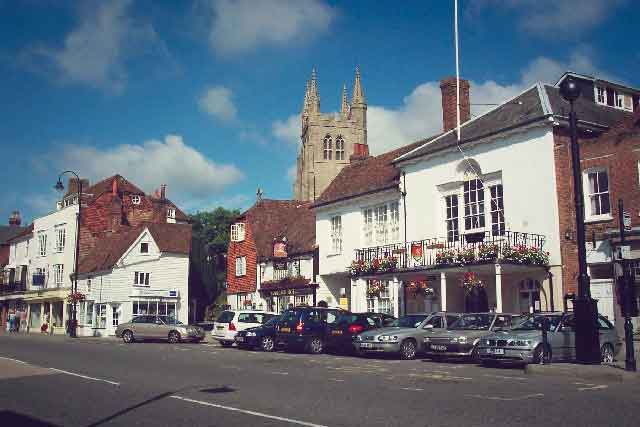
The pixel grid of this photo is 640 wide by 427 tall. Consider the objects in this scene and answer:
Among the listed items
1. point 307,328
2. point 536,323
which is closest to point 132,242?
point 307,328

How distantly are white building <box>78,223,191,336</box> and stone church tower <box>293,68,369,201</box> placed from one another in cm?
5971

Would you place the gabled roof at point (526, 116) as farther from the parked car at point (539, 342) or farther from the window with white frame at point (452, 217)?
the parked car at point (539, 342)

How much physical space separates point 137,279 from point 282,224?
12469 mm

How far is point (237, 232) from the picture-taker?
143 ft

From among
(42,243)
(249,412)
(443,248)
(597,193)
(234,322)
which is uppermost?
(42,243)

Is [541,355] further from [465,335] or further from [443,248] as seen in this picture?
[443,248]

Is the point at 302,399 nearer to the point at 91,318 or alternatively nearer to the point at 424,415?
the point at 424,415

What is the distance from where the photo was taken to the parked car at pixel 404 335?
66.6ft

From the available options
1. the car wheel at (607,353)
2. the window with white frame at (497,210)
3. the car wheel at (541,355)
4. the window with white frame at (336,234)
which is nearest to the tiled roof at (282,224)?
the window with white frame at (336,234)

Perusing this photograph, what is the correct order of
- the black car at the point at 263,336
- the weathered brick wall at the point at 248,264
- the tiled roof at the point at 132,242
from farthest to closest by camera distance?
the tiled roof at the point at 132,242 → the weathered brick wall at the point at 248,264 → the black car at the point at 263,336

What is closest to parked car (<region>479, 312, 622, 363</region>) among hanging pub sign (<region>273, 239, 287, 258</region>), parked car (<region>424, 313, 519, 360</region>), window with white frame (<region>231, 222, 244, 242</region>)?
parked car (<region>424, 313, 519, 360</region>)

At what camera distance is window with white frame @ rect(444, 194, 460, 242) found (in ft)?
88.6

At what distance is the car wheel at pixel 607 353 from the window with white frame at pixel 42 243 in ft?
168

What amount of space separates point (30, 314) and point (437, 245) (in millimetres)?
47561
